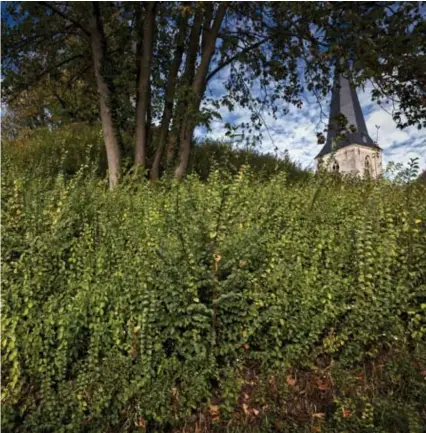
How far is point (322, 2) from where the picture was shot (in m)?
5.85

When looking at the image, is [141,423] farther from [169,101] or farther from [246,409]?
[169,101]

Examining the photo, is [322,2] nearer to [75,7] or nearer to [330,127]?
[330,127]

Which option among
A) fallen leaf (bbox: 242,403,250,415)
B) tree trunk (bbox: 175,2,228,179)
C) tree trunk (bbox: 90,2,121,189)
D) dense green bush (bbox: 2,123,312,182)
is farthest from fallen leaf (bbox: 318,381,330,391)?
dense green bush (bbox: 2,123,312,182)

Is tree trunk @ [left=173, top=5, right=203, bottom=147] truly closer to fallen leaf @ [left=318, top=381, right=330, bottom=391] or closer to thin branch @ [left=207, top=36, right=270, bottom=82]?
thin branch @ [left=207, top=36, right=270, bottom=82]

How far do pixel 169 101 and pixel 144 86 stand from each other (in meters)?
0.52

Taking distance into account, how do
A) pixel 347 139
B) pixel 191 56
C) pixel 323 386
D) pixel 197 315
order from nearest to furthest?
pixel 197 315 < pixel 323 386 < pixel 347 139 < pixel 191 56

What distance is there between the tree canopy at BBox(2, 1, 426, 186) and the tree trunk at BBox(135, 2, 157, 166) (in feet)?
0.06

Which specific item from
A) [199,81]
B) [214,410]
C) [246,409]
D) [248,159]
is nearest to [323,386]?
[246,409]

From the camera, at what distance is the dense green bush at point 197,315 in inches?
106

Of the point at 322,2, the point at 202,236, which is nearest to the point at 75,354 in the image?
the point at 202,236

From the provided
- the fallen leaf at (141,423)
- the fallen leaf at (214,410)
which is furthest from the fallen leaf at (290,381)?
the fallen leaf at (141,423)

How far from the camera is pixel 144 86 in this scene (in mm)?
6828

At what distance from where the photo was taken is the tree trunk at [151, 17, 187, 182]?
23.1ft

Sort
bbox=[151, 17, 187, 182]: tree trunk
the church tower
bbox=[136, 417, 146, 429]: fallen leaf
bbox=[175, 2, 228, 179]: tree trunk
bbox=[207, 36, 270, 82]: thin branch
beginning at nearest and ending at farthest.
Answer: bbox=[136, 417, 146, 429]: fallen leaf → the church tower → bbox=[175, 2, 228, 179]: tree trunk → bbox=[151, 17, 187, 182]: tree trunk → bbox=[207, 36, 270, 82]: thin branch
